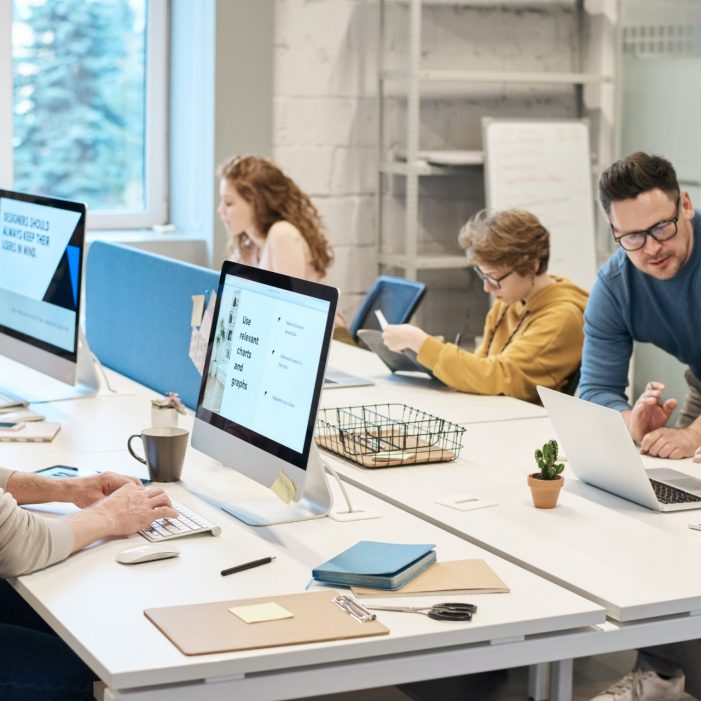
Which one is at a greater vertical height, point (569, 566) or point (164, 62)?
point (164, 62)

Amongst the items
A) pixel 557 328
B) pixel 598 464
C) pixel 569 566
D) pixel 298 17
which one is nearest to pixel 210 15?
pixel 298 17

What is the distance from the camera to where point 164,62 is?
4742 mm

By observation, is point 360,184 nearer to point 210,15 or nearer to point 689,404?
point 210,15

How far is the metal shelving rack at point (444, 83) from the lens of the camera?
4.55 m

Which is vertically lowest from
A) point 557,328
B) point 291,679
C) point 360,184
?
point 291,679

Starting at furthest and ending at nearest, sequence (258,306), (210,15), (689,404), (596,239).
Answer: (596,239) → (210,15) → (689,404) → (258,306)

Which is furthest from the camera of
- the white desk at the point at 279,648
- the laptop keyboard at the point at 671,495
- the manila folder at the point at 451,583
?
the laptop keyboard at the point at 671,495

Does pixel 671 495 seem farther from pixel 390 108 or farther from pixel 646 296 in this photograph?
pixel 390 108

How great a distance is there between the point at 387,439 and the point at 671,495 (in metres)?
0.58

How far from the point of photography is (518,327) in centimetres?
305

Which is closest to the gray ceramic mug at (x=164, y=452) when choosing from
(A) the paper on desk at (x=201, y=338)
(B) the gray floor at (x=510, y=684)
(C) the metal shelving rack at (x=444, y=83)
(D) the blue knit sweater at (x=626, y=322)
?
(A) the paper on desk at (x=201, y=338)

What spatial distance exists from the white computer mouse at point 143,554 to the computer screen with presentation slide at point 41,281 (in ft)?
3.20

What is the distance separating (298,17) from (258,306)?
2856 millimetres

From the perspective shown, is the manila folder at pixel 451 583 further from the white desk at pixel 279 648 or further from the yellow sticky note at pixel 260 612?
the yellow sticky note at pixel 260 612
